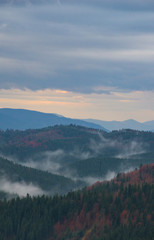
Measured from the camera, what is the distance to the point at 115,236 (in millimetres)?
199000

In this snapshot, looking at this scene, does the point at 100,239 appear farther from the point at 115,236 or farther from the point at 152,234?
the point at 152,234

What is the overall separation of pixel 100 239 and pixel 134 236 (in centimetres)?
1705

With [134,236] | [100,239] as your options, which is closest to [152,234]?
[134,236]

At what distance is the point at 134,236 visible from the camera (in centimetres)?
19562

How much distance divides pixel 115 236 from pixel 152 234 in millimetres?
18358

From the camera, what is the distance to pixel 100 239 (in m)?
199

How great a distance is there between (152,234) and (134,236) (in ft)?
30.4

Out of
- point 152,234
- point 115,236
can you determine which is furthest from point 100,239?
point 152,234

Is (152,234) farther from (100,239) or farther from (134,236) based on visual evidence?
(100,239)

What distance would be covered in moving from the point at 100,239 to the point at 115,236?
25.2 ft

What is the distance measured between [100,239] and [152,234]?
2595 centimetres

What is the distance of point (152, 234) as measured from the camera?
646 ft
